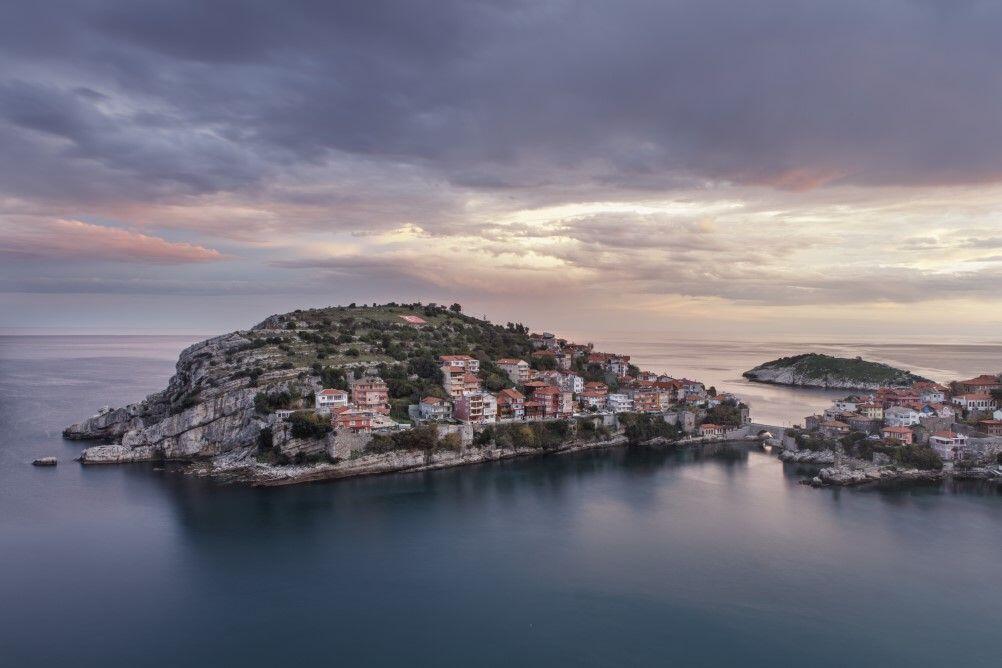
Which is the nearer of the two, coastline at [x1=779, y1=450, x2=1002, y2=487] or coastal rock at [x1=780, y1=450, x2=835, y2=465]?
coastline at [x1=779, y1=450, x2=1002, y2=487]

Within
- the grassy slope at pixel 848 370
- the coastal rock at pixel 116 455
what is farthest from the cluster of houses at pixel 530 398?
the grassy slope at pixel 848 370

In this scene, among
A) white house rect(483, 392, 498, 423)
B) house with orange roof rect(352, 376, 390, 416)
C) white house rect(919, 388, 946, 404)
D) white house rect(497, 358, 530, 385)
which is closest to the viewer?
house with orange roof rect(352, 376, 390, 416)

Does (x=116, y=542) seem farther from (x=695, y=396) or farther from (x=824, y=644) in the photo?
(x=695, y=396)

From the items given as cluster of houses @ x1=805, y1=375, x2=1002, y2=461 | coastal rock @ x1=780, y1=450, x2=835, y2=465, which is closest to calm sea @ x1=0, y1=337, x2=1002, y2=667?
coastal rock @ x1=780, y1=450, x2=835, y2=465

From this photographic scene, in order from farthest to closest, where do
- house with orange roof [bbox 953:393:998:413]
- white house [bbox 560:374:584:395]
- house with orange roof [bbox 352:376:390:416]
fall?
white house [bbox 560:374:584:395], house with orange roof [bbox 953:393:998:413], house with orange roof [bbox 352:376:390:416]

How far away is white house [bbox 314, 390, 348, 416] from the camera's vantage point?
84.9 ft

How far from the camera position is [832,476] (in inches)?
946

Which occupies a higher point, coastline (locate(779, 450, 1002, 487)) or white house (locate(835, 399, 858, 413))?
white house (locate(835, 399, 858, 413))

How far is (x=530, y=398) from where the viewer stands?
3209cm

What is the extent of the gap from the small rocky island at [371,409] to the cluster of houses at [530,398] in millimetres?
72

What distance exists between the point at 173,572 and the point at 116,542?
298cm

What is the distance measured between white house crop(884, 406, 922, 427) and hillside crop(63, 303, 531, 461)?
17.8m

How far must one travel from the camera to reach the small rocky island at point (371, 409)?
2408 cm

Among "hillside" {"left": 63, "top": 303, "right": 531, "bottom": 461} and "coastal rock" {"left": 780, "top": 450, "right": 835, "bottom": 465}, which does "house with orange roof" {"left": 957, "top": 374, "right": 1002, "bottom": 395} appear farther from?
"hillside" {"left": 63, "top": 303, "right": 531, "bottom": 461}
